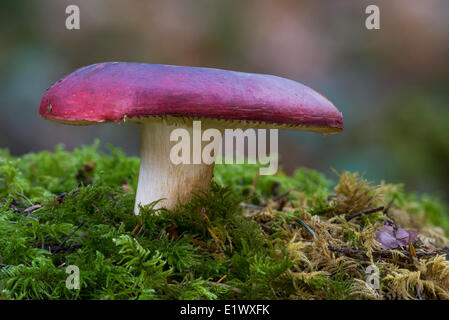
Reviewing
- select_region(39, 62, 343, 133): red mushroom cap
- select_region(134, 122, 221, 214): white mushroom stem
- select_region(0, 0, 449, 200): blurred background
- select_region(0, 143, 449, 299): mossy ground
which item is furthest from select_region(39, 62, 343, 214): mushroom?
select_region(0, 0, 449, 200): blurred background

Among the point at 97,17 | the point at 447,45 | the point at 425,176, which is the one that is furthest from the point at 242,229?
the point at 447,45

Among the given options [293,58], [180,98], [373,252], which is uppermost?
[293,58]

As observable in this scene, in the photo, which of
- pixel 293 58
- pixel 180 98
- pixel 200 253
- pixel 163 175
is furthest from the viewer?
pixel 293 58

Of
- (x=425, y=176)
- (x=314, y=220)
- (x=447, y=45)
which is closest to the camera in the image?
(x=314, y=220)

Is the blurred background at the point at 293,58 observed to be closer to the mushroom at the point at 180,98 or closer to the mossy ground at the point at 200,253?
the mossy ground at the point at 200,253

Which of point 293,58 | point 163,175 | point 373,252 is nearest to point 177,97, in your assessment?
point 163,175

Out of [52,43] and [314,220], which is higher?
[52,43]

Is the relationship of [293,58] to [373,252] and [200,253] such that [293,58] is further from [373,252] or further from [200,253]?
[200,253]
